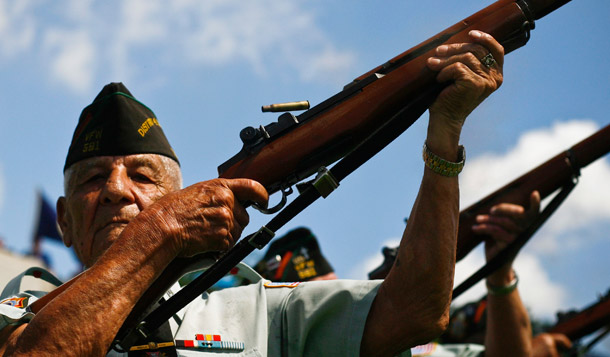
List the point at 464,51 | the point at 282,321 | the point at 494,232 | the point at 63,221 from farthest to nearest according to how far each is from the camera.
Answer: the point at 494,232 < the point at 63,221 < the point at 282,321 < the point at 464,51

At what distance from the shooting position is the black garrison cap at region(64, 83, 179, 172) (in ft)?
14.3

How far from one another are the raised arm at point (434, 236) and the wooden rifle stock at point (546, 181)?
2.41m

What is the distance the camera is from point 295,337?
Answer: 339cm

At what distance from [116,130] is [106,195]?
54 centimetres

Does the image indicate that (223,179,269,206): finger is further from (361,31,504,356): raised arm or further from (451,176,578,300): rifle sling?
(451,176,578,300): rifle sling

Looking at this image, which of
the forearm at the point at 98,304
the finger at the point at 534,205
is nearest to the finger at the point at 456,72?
the forearm at the point at 98,304

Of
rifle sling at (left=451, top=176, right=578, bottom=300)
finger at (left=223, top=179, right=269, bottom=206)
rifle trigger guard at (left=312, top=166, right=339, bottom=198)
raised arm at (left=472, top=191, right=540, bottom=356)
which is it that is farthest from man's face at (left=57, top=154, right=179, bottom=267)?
raised arm at (left=472, top=191, right=540, bottom=356)

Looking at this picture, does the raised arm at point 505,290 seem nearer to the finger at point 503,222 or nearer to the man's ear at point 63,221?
the finger at point 503,222

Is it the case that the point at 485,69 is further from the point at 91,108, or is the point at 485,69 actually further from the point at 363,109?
the point at 91,108

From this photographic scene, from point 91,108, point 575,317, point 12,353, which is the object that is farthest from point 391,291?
point 575,317

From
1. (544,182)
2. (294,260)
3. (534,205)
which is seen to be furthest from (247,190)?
(294,260)

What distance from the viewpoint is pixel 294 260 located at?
22.5ft

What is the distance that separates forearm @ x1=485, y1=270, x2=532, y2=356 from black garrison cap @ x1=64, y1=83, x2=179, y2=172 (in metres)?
2.68

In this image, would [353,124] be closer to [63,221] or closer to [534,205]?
[63,221]
